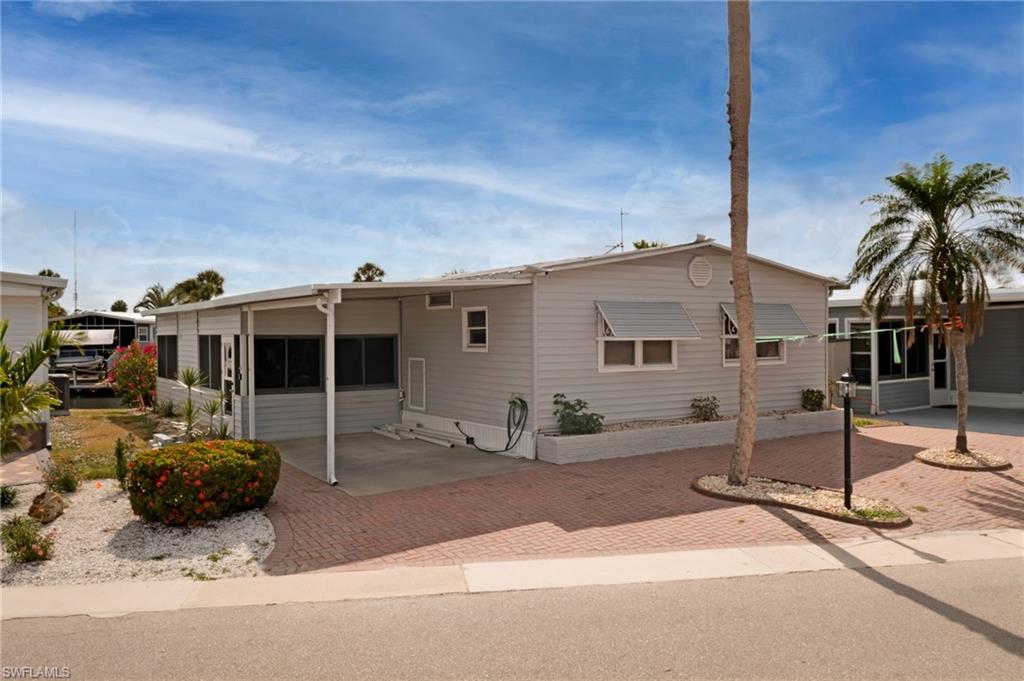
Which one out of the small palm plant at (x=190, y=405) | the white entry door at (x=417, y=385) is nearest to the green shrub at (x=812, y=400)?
the white entry door at (x=417, y=385)

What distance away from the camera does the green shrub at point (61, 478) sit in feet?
30.0

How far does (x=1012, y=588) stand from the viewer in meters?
5.99

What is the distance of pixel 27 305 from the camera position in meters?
12.4

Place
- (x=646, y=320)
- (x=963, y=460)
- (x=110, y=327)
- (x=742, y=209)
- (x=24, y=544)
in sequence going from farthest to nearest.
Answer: (x=110, y=327)
(x=646, y=320)
(x=963, y=460)
(x=742, y=209)
(x=24, y=544)

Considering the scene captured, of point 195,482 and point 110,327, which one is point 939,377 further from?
point 110,327

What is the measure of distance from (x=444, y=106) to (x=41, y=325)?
8433 mm

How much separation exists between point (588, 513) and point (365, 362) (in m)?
7.88

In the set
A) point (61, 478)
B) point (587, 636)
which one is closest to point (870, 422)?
point (587, 636)

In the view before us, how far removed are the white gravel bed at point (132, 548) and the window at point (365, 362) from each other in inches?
245

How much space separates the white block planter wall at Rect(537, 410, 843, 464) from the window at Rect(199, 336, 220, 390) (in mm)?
8015

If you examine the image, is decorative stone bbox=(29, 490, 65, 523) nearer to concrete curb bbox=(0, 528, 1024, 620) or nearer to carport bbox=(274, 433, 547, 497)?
concrete curb bbox=(0, 528, 1024, 620)

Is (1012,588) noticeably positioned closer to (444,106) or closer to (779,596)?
(779,596)

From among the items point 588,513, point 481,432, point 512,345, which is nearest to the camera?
point 588,513

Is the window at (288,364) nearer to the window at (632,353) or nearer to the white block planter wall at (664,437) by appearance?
the white block planter wall at (664,437)
